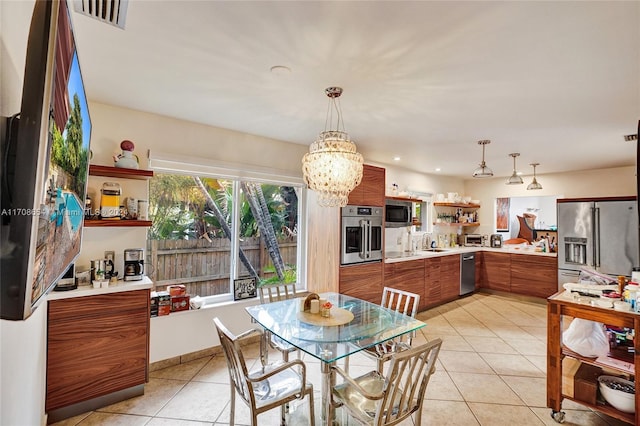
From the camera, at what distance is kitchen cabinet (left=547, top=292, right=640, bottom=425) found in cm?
194

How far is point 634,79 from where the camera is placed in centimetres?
205

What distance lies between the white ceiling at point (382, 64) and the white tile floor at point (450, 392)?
2464 millimetres

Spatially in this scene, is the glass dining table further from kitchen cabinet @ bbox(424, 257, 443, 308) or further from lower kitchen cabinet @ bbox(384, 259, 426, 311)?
kitchen cabinet @ bbox(424, 257, 443, 308)

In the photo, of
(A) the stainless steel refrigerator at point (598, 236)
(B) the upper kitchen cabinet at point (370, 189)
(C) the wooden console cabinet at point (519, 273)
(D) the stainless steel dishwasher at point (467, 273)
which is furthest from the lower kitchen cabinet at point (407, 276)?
(A) the stainless steel refrigerator at point (598, 236)

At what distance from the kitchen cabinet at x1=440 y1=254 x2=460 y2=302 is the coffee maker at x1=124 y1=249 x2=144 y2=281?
4.43 m

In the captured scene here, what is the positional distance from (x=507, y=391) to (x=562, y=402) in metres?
0.38

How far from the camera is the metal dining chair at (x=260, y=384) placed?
160 centimetres

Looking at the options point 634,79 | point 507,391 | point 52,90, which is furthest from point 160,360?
point 634,79

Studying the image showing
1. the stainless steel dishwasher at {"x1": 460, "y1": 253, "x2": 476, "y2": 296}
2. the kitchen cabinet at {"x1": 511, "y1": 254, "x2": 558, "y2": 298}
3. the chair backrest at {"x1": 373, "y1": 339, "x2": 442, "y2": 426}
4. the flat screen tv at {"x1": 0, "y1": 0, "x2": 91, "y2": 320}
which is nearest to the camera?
the flat screen tv at {"x1": 0, "y1": 0, "x2": 91, "y2": 320}

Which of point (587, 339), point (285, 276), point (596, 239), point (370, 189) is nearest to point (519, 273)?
point (596, 239)

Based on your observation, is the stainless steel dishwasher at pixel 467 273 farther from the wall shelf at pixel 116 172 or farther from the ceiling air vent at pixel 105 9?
A: the ceiling air vent at pixel 105 9

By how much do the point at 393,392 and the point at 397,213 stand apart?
149 inches

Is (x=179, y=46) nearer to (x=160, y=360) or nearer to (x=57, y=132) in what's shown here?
(x=57, y=132)

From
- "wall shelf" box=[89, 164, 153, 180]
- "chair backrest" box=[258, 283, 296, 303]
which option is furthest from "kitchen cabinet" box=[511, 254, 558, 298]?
"wall shelf" box=[89, 164, 153, 180]
